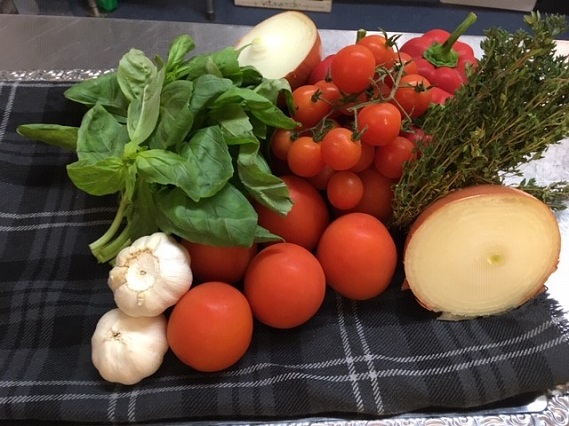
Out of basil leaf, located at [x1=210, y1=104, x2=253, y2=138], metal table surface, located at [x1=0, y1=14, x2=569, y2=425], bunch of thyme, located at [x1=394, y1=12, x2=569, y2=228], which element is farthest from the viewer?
metal table surface, located at [x1=0, y1=14, x2=569, y2=425]

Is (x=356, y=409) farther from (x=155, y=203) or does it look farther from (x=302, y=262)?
(x=155, y=203)

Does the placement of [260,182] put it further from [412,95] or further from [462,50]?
[462,50]

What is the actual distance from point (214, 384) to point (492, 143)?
1.14 ft

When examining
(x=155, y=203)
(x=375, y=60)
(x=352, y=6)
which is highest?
(x=375, y=60)

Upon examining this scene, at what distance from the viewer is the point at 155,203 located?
0.59m

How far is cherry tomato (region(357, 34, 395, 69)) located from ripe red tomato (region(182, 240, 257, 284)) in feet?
0.79

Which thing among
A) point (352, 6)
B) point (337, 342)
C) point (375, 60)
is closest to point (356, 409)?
point (337, 342)

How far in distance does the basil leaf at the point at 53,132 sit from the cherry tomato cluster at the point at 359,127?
0.72 ft

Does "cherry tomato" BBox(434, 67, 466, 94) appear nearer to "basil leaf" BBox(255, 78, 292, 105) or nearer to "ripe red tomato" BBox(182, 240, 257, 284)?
"basil leaf" BBox(255, 78, 292, 105)

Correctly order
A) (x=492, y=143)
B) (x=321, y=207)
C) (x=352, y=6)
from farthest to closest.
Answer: (x=352, y=6)
(x=321, y=207)
(x=492, y=143)

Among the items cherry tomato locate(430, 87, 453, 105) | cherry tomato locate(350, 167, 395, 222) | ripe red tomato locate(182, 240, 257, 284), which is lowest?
ripe red tomato locate(182, 240, 257, 284)

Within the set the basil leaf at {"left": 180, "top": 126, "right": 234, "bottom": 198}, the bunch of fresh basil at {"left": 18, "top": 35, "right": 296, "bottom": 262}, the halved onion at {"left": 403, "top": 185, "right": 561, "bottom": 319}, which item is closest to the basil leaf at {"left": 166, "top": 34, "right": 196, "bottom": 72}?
the bunch of fresh basil at {"left": 18, "top": 35, "right": 296, "bottom": 262}

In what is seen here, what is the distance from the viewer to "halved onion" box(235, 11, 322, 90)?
0.72m

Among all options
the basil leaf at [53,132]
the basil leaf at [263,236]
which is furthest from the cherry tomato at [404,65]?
the basil leaf at [53,132]
